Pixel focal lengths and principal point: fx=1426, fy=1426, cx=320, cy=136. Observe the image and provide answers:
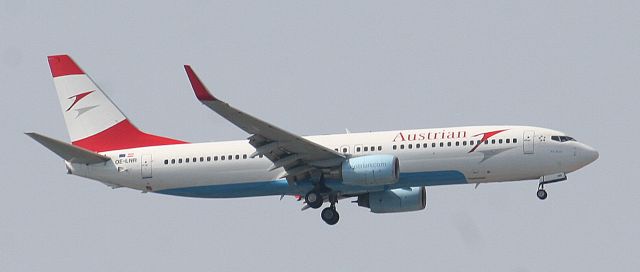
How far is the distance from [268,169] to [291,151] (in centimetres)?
205

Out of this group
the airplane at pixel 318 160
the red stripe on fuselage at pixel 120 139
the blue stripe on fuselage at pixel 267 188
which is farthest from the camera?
the red stripe on fuselage at pixel 120 139

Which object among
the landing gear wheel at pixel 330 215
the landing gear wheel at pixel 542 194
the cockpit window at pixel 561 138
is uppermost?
the cockpit window at pixel 561 138

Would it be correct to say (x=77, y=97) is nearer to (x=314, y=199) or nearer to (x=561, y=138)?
(x=314, y=199)

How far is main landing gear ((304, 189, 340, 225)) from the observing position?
58844mm

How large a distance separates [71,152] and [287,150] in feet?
31.4

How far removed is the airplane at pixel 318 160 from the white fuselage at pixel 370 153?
0.13 ft

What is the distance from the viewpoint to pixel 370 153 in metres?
58.0

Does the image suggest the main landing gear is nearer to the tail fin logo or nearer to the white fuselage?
the white fuselage

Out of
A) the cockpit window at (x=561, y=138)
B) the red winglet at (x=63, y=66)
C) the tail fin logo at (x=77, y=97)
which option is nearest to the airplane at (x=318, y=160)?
the cockpit window at (x=561, y=138)

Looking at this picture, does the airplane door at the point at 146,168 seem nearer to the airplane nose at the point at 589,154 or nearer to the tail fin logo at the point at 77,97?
the tail fin logo at the point at 77,97

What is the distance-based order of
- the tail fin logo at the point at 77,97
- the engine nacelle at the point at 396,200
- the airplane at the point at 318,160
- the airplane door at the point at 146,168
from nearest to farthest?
the airplane at the point at 318,160 < the airplane door at the point at 146,168 < the engine nacelle at the point at 396,200 < the tail fin logo at the point at 77,97

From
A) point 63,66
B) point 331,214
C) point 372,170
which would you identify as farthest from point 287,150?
point 63,66

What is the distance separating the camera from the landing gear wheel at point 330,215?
60844 mm

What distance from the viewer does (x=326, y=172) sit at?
192ft
